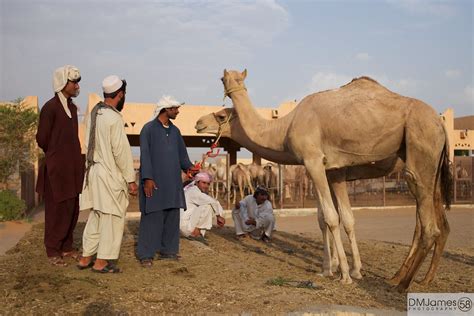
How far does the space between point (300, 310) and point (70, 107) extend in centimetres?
388

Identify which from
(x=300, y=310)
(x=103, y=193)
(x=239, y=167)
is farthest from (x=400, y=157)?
(x=239, y=167)

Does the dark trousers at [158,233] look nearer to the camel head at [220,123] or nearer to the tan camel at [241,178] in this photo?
the camel head at [220,123]

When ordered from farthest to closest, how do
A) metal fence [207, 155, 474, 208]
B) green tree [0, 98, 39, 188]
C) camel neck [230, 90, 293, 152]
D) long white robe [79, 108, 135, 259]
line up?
1. metal fence [207, 155, 474, 208]
2. green tree [0, 98, 39, 188]
3. camel neck [230, 90, 293, 152]
4. long white robe [79, 108, 135, 259]

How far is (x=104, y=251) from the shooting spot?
5828 mm

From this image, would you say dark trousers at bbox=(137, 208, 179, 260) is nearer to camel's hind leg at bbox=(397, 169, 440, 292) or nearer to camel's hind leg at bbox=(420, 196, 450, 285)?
camel's hind leg at bbox=(397, 169, 440, 292)

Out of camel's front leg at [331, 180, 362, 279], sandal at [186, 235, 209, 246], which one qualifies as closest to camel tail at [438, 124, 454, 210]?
camel's front leg at [331, 180, 362, 279]

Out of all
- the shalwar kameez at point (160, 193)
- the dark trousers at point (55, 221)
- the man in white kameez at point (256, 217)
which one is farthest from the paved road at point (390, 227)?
the dark trousers at point (55, 221)

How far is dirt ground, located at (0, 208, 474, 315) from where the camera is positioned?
15.4 ft

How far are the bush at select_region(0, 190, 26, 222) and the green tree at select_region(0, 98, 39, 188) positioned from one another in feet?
7.89

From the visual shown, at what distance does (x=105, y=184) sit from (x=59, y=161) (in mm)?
967

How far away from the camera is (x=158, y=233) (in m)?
6.88

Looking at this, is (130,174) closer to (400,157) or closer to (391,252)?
(400,157)

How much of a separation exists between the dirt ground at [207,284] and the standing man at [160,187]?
28 cm

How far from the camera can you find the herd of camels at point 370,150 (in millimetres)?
6145
